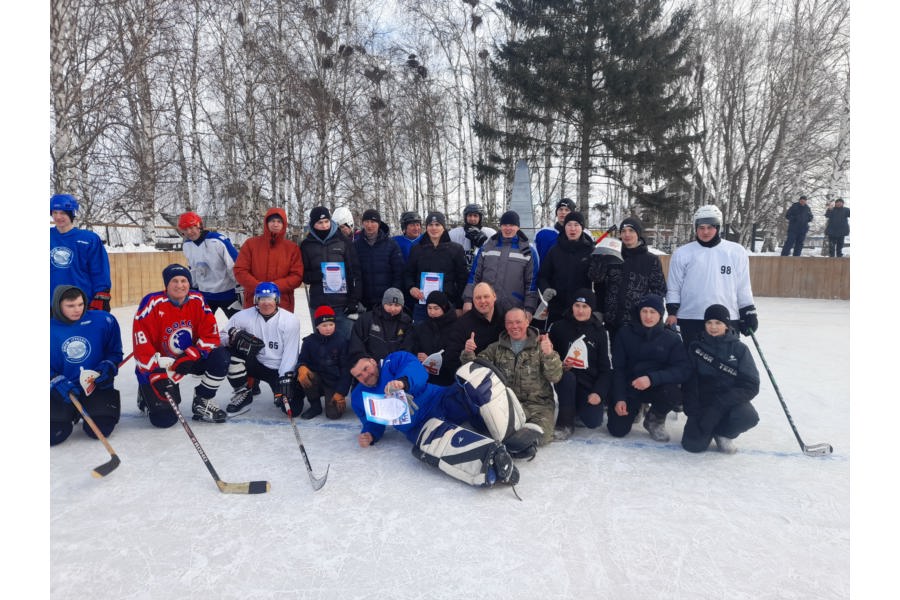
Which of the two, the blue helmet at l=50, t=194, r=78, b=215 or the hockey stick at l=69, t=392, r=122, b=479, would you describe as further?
the blue helmet at l=50, t=194, r=78, b=215

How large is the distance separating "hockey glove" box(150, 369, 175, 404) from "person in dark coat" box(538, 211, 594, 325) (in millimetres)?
2770

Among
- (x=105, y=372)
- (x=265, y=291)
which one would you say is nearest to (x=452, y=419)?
(x=265, y=291)

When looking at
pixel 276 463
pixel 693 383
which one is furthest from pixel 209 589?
Answer: pixel 693 383

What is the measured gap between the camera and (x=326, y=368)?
12.6 ft

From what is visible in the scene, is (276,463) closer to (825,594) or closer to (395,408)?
(395,408)

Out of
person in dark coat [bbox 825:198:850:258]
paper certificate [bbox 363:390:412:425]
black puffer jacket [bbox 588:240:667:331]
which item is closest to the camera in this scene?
paper certificate [bbox 363:390:412:425]

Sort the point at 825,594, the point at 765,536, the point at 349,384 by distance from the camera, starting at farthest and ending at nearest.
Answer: the point at 349,384, the point at 765,536, the point at 825,594

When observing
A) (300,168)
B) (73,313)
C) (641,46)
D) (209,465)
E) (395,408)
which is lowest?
(209,465)

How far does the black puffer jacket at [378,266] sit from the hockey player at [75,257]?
201 cm

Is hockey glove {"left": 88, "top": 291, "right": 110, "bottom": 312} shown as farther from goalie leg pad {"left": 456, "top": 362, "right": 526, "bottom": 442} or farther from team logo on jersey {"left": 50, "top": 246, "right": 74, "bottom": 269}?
goalie leg pad {"left": 456, "top": 362, "right": 526, "bottom": 442}

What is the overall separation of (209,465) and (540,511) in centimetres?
176

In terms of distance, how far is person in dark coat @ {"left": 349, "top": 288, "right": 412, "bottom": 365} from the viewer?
3.75 meters

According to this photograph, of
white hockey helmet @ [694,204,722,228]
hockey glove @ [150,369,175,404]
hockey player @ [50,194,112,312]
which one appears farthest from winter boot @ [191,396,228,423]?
white hockey helmet @ [694,204,722,228]

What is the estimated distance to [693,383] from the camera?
321 centimetres
